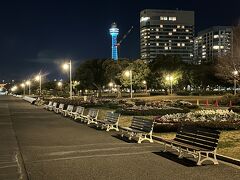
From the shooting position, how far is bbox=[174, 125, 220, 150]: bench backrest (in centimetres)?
1011

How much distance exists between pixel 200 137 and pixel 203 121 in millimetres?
7935

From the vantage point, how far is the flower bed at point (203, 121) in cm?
1728

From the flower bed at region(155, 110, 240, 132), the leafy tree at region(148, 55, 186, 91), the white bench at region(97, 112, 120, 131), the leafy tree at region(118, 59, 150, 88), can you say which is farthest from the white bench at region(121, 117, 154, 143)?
the leafy tree at region(148, 55, 186, 91)

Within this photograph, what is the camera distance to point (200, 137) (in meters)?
10.7

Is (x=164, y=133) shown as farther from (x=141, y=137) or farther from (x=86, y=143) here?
(x=86, y=143)

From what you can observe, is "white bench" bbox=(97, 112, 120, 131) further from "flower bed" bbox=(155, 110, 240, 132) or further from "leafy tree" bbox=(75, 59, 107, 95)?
"leafy tree" bbox=(75, 59, 107, 95)

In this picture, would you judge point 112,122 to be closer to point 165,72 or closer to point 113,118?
point 113,118

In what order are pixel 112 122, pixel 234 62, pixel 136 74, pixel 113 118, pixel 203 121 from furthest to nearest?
pixel 136 74 → pixel 234 62 → pixel 113 118 → pixel 112 122 → pixel 203 121

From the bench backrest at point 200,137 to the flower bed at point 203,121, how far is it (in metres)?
5.40

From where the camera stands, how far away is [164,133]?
1694 cm

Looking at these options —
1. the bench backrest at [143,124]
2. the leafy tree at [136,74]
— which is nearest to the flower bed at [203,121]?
the bench backrest at [143,124]

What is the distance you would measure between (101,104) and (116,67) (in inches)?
1363

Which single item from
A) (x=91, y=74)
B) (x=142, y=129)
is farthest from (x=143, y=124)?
(x=91, y=74)

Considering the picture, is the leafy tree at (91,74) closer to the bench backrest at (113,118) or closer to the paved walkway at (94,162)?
the bench backrest at (113,118)
